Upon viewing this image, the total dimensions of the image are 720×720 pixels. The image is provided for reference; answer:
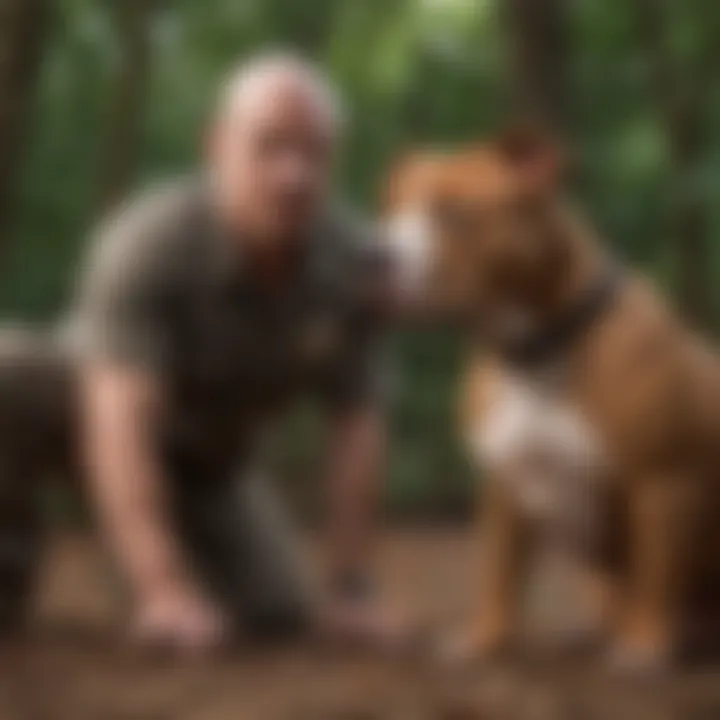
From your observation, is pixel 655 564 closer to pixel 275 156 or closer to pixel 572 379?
pixel 572 379

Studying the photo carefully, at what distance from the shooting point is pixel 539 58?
1359mm

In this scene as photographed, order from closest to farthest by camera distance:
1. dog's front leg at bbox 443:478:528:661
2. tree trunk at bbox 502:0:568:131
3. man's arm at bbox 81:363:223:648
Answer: man's arm at bbox 81:363:223:648 → dog's front leg at bbox 443:478:528:661 → tree trunk at bbox 502:0:568:131

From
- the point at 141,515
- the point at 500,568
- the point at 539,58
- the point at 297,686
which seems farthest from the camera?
the point at 539,58

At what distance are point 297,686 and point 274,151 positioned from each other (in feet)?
1.31

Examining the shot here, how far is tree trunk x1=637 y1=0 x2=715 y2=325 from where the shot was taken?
1406mm

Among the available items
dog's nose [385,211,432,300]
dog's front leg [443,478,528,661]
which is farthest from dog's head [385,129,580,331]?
dog's front leg [443,478,528,661]

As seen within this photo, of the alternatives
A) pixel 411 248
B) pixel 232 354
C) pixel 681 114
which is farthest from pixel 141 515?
pixel 681 114

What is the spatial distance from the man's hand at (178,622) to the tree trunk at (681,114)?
23.0 inches

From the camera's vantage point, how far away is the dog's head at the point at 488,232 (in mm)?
1133

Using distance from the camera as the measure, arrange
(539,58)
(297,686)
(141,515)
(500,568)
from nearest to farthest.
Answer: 1. (297,686)
2. (141,515)
3. (500,568)
4. (539,58)

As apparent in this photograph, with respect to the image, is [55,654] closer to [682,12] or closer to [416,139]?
A: [416,139]

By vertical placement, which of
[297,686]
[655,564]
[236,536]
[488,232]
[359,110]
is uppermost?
[359,110]

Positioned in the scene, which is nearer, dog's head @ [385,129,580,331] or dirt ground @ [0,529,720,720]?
dirt ground @ [0,529,720,720]

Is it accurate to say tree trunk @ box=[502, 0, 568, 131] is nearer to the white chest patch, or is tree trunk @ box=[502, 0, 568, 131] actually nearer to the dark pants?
the white chest patch
